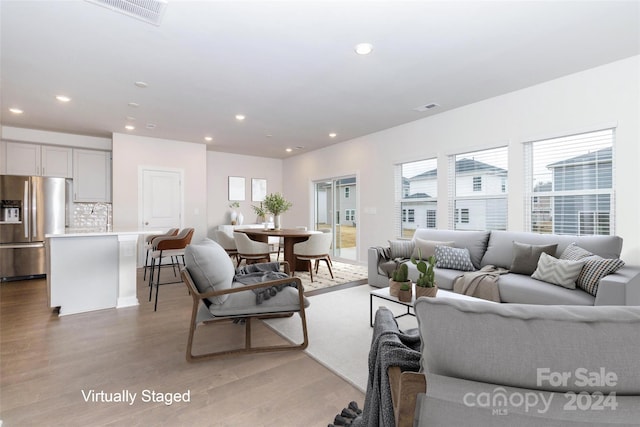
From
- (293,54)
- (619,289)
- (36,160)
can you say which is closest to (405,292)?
(619,289)

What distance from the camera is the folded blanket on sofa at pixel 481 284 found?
9.85 feet

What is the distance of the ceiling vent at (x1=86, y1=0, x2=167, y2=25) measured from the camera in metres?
2.20

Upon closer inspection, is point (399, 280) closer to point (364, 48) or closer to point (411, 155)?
point (364, 48)

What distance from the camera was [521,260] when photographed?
3.20 m

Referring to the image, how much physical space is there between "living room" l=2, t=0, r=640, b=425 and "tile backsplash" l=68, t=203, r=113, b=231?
0.48m

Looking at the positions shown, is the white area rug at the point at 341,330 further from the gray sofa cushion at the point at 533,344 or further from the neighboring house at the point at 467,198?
the neighboring house at the point at 467,198

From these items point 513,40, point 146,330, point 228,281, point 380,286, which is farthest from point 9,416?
point 513,40

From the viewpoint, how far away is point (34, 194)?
488 centimetres

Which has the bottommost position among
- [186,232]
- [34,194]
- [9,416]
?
[9,416]

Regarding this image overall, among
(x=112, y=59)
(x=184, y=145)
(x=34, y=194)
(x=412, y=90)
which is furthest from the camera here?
(x=184, y=145)

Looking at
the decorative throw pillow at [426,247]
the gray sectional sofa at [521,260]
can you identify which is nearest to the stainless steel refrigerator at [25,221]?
the gray sectional sofa at [521,260]

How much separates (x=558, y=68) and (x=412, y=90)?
60.1 inches

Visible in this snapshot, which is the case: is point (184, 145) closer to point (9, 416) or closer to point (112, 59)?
point (112, 59)

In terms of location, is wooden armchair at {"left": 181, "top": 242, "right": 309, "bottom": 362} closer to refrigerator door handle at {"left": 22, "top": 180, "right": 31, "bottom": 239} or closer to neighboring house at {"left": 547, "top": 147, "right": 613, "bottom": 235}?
neighboring house at {"left": 547, "top": 147, "right": 613, "bottom": 235}
